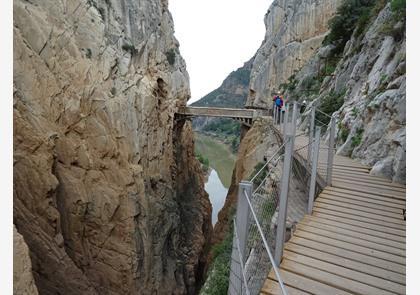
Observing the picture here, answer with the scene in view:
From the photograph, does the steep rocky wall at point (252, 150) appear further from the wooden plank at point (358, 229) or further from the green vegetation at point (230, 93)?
the green vegetation at point (230, 93)

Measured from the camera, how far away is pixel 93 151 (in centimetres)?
1148

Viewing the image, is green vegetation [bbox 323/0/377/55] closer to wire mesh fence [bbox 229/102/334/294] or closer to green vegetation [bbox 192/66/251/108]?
wire mesh fence [bbox 229/102/334/294]

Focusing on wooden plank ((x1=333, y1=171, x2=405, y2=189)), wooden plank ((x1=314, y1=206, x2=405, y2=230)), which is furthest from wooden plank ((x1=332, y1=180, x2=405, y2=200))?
wooden plank ((x1=314, y1=206, x2=405, y2=230))

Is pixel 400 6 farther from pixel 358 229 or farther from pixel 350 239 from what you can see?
pixel 350 239

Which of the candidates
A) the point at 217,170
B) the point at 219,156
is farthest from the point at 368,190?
the point at 219,156

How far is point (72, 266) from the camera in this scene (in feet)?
35.0

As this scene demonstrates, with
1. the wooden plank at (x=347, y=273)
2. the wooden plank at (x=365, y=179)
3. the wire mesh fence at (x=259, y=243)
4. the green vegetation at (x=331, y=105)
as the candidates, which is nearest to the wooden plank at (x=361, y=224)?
the wire mesh fence at (x=259, y=243)

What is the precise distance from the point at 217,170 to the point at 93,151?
44878 millimetres

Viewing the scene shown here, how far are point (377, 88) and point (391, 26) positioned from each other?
8.82 ft

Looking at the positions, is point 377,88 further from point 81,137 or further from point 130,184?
point 81,137

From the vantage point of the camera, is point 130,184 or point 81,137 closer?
point 81,137

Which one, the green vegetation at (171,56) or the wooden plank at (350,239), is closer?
the wooden plank at (350,239)

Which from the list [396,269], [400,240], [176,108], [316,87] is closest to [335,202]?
[400,240]

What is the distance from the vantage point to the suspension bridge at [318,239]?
104 inches
